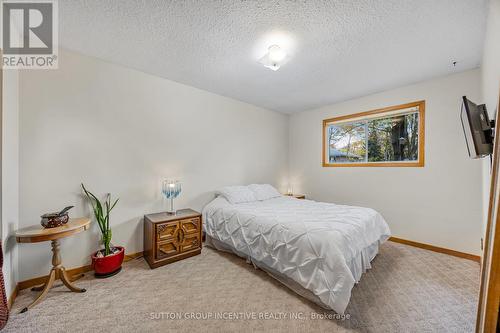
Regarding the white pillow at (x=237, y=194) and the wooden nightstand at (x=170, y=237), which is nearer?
the wooden nightstand at (x=170, y=237)

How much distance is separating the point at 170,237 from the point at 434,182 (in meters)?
3.87

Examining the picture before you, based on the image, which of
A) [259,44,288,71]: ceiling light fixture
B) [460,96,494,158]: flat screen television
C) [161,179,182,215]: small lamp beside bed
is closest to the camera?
[460,96,494,158]: flat screen television

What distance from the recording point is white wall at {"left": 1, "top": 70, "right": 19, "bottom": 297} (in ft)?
5.41

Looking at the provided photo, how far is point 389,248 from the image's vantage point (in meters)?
3.01

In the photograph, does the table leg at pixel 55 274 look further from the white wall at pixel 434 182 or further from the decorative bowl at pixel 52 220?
the white wall at pixel 434 182

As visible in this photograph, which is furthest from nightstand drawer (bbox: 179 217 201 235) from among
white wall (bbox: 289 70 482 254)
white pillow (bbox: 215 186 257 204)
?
white wall (bbox: 289 70 482 254)

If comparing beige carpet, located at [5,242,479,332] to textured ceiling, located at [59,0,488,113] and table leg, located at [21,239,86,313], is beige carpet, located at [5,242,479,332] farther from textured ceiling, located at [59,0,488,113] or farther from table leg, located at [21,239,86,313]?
textured ceiling, located at [59,0,488,113]

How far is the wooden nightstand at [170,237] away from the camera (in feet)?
8.05

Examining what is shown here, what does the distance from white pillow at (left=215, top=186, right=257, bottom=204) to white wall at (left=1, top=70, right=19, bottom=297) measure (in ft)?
7.73

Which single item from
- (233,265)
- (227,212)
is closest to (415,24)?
(227,212)

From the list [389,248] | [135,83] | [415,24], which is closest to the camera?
[415,24]

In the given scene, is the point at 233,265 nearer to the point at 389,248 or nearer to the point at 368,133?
the point at 389,248

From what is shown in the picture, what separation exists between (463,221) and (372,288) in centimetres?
187

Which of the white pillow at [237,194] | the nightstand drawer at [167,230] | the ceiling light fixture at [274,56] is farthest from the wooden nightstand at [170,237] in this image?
the ceiling light fixture at [274,56]
